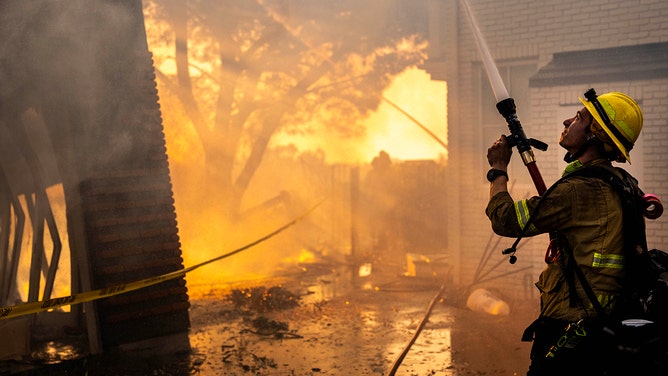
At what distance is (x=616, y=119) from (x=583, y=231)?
53 cm

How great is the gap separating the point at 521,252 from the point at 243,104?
8286 mm

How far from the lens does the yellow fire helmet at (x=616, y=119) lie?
8.68ft

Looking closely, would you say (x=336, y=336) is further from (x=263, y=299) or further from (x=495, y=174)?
(x=495, y=174)

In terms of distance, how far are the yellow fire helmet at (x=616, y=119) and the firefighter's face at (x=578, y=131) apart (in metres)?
0.06

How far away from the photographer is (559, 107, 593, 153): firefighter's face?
2768 mm

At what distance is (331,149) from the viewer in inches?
827

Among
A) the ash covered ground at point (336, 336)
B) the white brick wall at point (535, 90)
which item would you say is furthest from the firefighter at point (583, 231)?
the white brick wall at point (535, 90)

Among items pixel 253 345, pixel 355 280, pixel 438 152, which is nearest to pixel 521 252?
pixel 355 280

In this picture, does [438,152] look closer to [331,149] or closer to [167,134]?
[331,149]

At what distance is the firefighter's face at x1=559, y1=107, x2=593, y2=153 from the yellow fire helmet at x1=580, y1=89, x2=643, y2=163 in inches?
2.5

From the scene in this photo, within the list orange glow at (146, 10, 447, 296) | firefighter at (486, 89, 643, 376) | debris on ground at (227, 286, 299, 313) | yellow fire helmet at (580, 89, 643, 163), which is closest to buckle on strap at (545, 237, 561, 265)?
firefighter at (486, 89, 643, 376)

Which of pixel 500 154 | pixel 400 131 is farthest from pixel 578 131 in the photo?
pixel 400 131

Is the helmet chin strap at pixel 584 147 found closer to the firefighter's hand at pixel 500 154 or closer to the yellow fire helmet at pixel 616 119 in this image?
the yellow fire helmet at pixel 616 119

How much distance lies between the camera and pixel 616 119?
2.65 m
